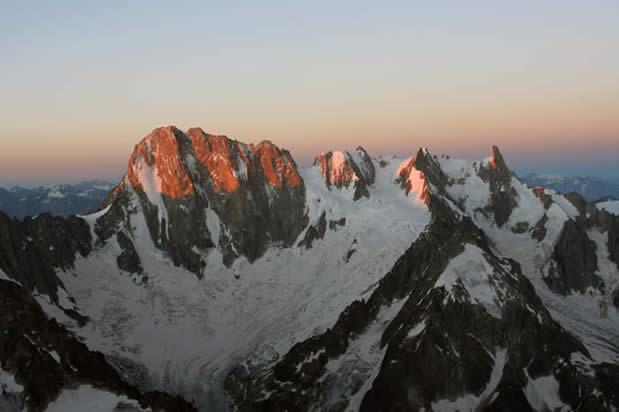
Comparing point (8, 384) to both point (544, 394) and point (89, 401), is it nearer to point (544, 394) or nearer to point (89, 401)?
point (89, 401)

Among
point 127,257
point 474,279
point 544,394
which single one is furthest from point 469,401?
point 127,257

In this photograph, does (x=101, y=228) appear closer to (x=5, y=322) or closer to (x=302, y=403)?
(x=5, y=322)

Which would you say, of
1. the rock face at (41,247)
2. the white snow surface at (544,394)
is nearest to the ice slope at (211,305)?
the rock face at (41,247)

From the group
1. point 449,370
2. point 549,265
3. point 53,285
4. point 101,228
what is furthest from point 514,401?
point 101,228

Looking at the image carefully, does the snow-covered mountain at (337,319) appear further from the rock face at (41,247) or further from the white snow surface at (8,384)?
the rock face at (41,247)

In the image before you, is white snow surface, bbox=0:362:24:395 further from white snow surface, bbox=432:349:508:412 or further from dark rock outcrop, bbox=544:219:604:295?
dark rock outcrop, bbox=544:219:604:295

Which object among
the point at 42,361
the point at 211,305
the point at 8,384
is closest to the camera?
the point at 8,384
